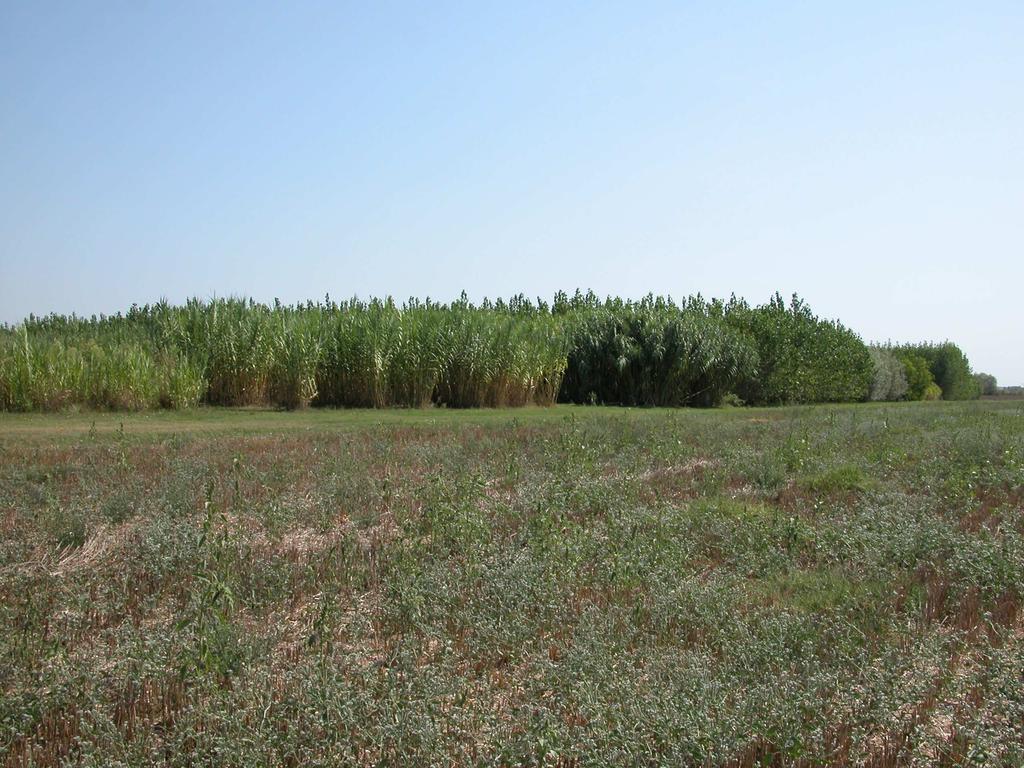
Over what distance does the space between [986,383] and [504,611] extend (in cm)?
7383

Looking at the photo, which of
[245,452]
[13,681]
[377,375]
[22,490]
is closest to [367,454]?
[245,452]

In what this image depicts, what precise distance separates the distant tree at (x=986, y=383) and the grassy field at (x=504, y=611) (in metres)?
59.6

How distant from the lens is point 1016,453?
559 inches

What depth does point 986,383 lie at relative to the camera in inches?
2817

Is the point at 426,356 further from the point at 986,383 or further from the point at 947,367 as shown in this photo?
the point at 986,383

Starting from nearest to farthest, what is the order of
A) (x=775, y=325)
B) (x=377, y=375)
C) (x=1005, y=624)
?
(x=1005, y=624) → (x=377, y=375) → (x=775, y=325)

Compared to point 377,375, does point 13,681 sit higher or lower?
lower

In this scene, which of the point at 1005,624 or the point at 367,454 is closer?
the point at 1005,624

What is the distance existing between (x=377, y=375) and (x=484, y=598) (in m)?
18.7

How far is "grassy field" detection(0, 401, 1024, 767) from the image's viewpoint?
513cm

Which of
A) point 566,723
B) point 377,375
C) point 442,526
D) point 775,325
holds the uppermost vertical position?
point 775,325

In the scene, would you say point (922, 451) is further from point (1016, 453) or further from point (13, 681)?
point (13, 681)

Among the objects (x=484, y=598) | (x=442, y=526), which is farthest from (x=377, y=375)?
(x=484, y=598)

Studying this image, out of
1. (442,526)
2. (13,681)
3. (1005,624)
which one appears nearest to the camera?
(13,681)
